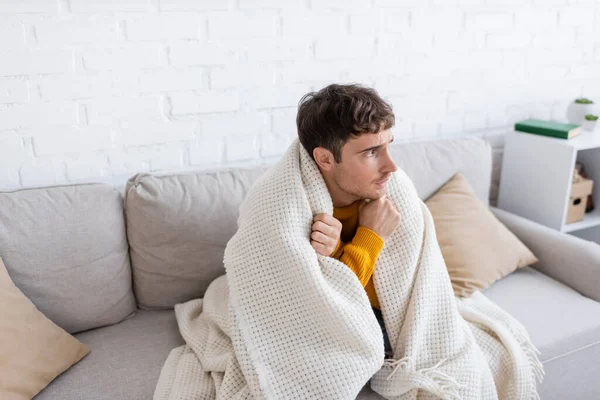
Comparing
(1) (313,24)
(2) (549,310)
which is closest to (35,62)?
(1) (313,24)

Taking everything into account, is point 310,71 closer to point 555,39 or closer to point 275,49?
point 275,49

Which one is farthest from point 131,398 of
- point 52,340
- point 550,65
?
point 550,65

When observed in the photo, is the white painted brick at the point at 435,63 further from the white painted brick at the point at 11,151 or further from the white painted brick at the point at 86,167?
the white painted brick at the point at 11,151

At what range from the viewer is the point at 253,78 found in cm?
208

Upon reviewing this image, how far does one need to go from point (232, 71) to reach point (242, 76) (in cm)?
4

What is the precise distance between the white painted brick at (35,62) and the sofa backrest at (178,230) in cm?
41

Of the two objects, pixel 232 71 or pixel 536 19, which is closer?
pixel 232 71

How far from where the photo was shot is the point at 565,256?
6.67 ft

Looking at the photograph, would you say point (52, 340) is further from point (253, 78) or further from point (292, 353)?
point (253, 78)

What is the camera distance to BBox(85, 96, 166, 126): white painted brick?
1.86 m

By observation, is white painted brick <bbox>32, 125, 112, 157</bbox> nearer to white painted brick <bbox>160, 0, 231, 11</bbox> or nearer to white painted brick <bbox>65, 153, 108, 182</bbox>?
white painted brick <bbox>65, 153, 108, 182</bbox>

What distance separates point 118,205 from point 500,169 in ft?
5.78

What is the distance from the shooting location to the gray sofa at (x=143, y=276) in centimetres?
159

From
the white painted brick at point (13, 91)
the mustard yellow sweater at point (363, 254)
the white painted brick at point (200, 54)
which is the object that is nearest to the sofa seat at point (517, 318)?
the mustard yellow sweater at point (363, 254)
